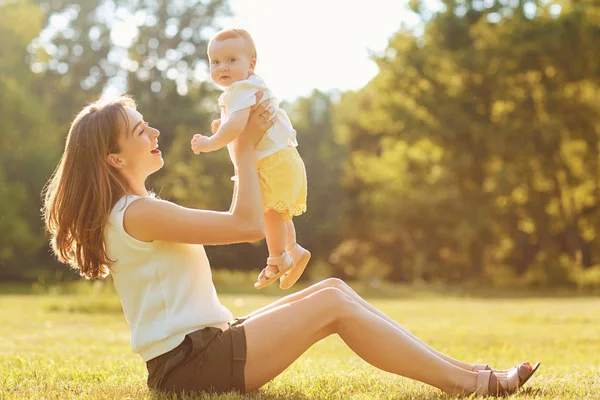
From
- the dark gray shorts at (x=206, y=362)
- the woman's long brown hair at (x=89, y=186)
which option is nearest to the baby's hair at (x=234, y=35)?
the woman's long brown hair at (x=89, y=186)

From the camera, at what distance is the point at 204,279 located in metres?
3.86

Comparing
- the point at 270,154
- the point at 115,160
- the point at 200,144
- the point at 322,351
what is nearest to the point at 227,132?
the point at 200,144

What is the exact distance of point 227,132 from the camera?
4.06m

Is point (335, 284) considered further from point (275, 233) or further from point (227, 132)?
point (227, 132)

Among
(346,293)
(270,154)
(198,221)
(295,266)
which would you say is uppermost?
(270,154)

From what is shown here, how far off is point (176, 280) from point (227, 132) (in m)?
0.79

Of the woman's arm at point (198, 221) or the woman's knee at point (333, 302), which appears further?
the woman's knee at point (333, 302)

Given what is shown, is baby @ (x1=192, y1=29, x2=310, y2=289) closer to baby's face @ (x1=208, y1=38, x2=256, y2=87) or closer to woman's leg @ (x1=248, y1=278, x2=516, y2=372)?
baby's face @ (x1=208, y1=38, x2=256, y2=87)

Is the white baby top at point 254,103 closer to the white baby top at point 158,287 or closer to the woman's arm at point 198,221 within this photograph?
the woman's arm at point 198,221

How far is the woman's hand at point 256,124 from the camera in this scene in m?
4.14

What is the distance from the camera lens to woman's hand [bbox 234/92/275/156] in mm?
4141

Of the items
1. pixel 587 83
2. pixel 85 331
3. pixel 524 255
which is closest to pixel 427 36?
pixel 587 83

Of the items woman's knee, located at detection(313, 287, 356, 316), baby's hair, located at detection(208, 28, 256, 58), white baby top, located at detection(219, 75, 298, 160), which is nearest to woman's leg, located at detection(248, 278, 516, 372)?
woman's knee, located at detection(313, 287, 356, 316)

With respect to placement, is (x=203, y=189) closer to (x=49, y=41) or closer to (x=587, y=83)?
(x=49, y=41)
